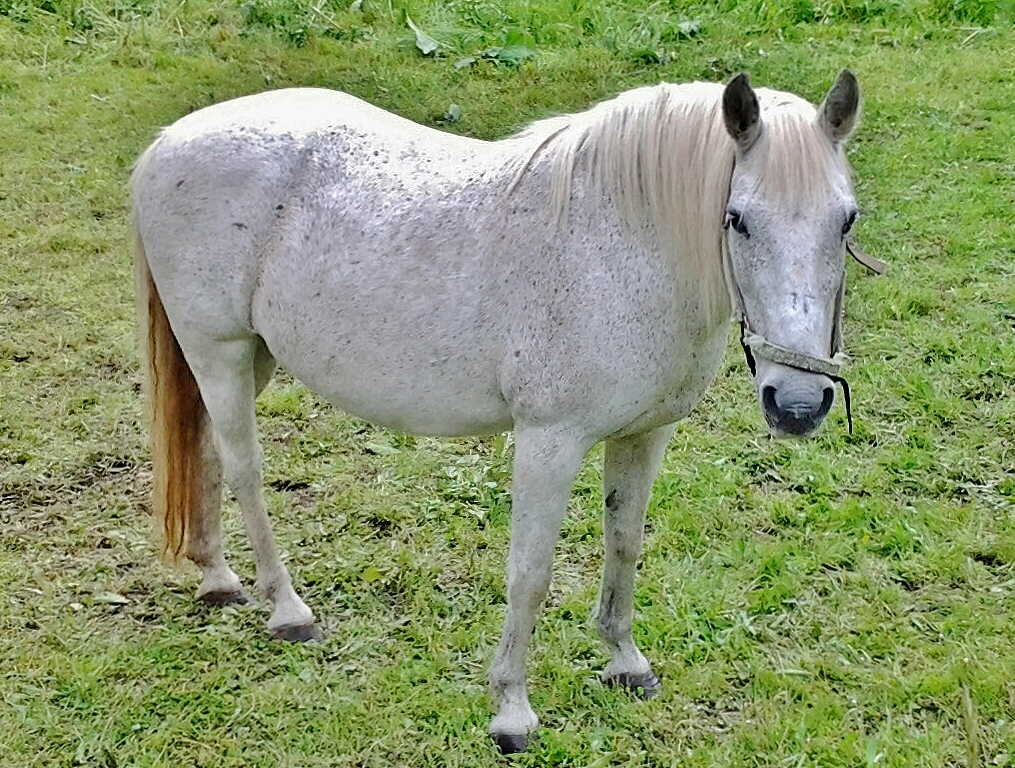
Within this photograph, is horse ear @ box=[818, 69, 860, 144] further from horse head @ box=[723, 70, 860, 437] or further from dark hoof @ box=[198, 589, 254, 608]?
dark hoof @ box=[198, 589, 254, 608]

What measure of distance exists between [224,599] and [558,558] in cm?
114

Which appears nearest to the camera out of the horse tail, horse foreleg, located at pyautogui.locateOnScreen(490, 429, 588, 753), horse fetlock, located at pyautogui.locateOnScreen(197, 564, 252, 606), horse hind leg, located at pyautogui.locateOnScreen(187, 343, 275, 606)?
horse foreleg, located at pyautogui.locateOnScreen(490, 429, 588, 753)

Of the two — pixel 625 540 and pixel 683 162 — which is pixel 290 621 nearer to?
pixel 625 540

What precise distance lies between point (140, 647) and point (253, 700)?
467 mm

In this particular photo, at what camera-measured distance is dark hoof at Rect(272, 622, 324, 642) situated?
11.2 feet

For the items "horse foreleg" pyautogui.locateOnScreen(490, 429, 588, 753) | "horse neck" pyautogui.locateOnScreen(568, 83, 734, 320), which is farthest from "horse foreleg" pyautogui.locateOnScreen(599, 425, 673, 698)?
"horse neck" pyautogui.locateOnScreen(568, 83, 734, 320)

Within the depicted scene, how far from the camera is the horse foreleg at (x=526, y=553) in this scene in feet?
8.73

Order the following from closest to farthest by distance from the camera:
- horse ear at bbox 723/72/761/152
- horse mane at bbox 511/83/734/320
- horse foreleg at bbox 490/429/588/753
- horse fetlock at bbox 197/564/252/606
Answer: horse ear at bbox 723/72/761/152, horse mane at bbox 511/83/734/320, horse foreleg at bbox 490/429/588/753, horse fetlock at bbox 197/564/252/606

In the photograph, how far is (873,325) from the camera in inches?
202

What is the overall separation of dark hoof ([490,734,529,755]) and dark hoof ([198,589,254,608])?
1045mm

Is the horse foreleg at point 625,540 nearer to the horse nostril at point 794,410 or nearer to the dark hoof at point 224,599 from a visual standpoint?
the horse nostril at point 794,410

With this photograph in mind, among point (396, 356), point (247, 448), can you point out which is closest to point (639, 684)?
point (396, 356)

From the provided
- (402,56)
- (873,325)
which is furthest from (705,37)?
(873,325)

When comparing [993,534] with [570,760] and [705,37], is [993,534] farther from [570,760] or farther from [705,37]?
[705,37]
